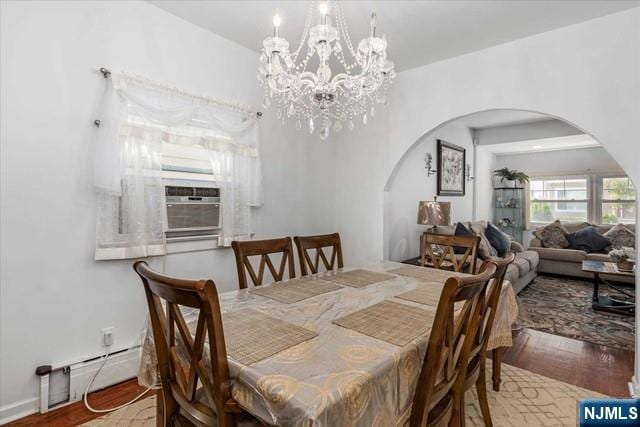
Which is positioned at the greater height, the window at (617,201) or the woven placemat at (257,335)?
the window at (617,201)

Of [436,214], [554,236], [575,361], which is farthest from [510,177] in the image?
[575,361]

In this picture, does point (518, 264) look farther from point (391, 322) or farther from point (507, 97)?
point (391, 322)

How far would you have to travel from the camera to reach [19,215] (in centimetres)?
177

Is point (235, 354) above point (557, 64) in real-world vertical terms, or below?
below

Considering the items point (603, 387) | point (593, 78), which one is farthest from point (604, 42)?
point (603, 387)

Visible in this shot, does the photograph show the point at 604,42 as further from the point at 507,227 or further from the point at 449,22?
the point at 507,227

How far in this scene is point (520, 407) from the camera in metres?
1.92

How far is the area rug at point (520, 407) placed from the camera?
1781 mm

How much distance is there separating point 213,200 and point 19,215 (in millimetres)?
1164

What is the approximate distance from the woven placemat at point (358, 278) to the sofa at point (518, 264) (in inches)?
84.8

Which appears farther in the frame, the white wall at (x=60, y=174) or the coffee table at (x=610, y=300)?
the coffee table at (x=610, y=300)

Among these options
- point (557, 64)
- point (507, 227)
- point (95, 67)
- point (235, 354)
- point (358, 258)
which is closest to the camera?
point (235, 354)

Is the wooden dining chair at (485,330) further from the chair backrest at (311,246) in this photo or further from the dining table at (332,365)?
the chair backrest at (311,246)

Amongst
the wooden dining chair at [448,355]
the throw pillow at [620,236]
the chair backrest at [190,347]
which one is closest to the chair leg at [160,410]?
the chair backrest at [190,347]
